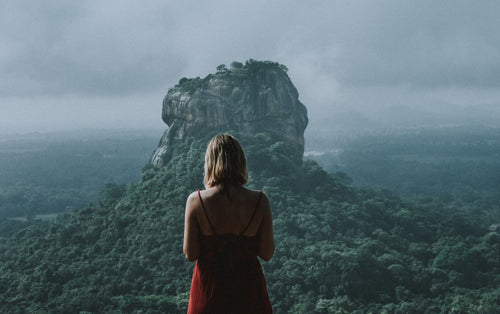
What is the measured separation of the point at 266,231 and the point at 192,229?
502 mm

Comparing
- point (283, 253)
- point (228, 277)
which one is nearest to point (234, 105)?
point (283, 253)

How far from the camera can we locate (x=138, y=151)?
100000 mm

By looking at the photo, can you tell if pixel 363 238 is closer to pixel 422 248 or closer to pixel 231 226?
pixel 422 248

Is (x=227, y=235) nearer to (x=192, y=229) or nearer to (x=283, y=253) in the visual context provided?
(x=192, y=229)

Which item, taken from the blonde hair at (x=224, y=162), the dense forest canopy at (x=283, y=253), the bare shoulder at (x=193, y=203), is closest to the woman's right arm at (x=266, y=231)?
the blonde hair at (x=224, y=162)

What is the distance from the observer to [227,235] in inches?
125

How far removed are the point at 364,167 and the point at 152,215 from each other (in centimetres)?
5311

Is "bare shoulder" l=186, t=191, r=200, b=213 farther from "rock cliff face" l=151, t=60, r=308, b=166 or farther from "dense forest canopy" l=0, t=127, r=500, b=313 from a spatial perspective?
"rock cliff face" l=151, t=60, r=308, b=166

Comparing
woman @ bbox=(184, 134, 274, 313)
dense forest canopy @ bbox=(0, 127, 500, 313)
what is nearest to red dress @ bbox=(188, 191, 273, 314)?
Result: woman @ bbox=(184, 134, 274, 313)

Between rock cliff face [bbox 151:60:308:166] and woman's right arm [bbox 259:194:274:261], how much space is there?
30530mm

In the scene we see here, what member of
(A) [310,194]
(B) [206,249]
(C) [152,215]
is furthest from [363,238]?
(B) [206,249]

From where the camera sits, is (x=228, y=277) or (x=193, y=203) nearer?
(x=193, y=203)

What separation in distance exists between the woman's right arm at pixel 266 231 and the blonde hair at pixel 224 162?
24 cm

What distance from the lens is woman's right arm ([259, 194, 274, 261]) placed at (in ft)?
10.3
